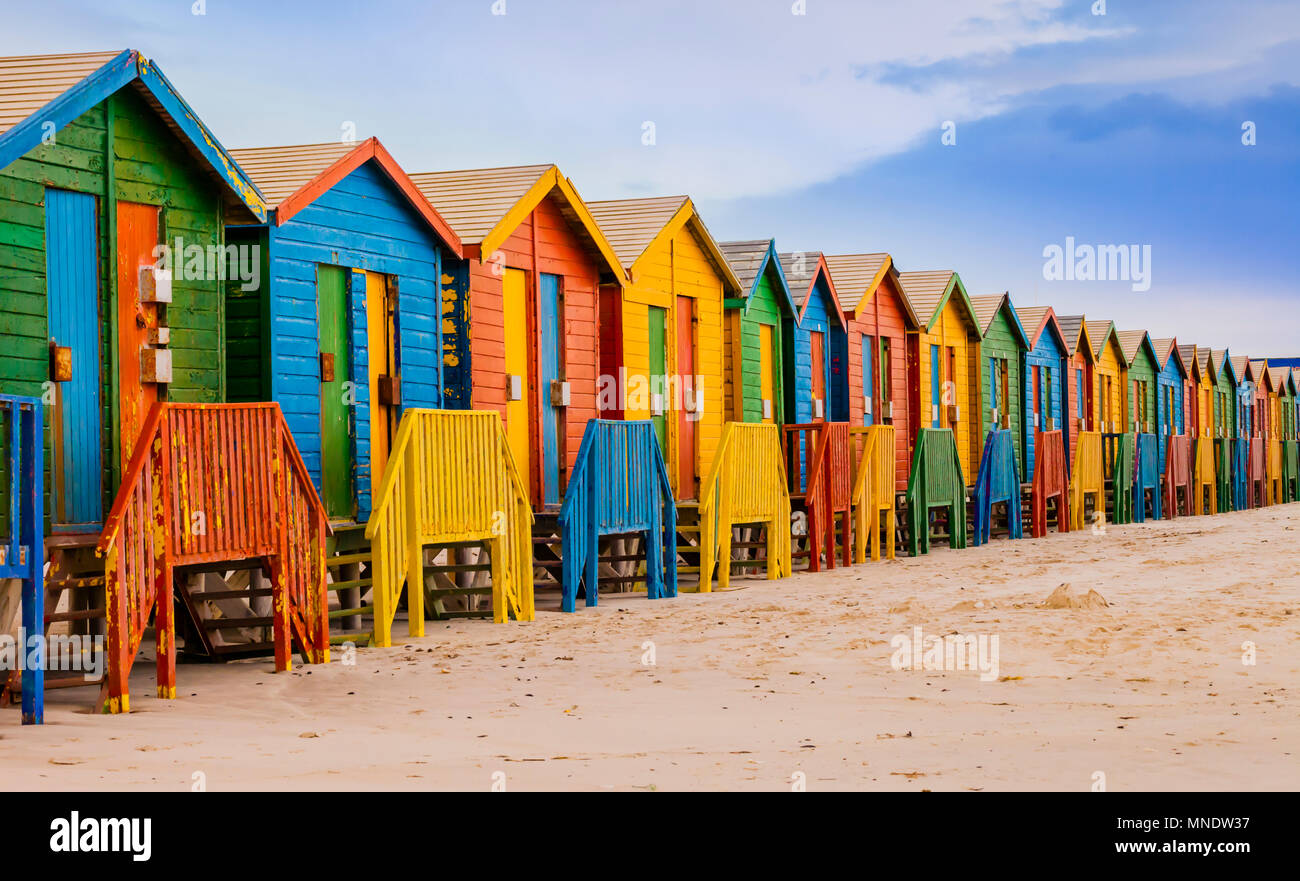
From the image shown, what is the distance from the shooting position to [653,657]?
11211 mm

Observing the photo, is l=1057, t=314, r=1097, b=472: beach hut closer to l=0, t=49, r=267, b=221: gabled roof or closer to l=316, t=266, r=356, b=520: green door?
l=316, t=266, r=356, b=520: green door

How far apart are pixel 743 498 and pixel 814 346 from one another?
637 cm

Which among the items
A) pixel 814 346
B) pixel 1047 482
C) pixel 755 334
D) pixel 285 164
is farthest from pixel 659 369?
pixel 1047 482

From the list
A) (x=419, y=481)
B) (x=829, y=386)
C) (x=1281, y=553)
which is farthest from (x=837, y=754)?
(x=829, y=386)

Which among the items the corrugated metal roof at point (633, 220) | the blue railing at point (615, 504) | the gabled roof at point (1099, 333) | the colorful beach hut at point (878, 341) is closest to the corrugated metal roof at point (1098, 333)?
the gabled roof at point (1099, 333)

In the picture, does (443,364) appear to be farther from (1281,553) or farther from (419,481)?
(1281,553)

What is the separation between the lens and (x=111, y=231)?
35.8 ft

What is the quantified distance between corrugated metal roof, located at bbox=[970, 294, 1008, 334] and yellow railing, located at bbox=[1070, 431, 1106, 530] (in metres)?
2.77

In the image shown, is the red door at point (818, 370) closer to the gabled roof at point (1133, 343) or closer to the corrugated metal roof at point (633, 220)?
the corrugated metal roof at point (633, 220)

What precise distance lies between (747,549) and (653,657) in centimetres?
1113

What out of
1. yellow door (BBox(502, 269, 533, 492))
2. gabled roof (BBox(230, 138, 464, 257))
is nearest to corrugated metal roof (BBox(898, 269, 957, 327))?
yellow door (BBox(502, 269, 533, 492))

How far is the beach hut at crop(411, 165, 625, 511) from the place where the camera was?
50.6 feet

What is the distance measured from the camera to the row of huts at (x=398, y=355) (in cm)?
1043

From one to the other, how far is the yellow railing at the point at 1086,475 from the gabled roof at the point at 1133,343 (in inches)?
401
